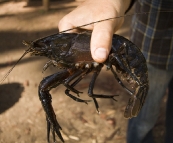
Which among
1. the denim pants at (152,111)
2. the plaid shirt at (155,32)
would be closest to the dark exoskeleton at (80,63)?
the plaid shirt at (155,32)

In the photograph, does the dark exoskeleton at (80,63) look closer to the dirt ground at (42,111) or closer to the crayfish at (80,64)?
the crayfish at (80,64)

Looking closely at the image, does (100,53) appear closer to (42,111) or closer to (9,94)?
(42,111)

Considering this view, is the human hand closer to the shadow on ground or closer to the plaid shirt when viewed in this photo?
the plaid shirt

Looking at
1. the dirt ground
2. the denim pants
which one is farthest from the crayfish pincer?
the dirt ground

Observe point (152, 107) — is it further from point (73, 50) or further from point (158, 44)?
point (73, 50)

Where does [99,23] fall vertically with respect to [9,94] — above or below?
above

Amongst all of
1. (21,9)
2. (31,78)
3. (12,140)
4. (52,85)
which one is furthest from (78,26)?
(21,9)

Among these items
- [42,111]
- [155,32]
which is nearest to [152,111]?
[155,32]
